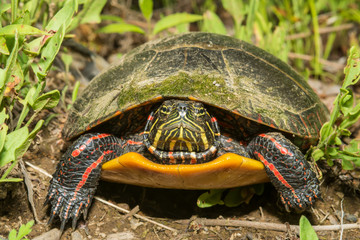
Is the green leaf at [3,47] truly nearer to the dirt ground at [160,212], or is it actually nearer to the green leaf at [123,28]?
the dirt ground at [160,212]

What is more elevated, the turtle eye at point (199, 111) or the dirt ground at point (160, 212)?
the turtle eye at point (199, 111)

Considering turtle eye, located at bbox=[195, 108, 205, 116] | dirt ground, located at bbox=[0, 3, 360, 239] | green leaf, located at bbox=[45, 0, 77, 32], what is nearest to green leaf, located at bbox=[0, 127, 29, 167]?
dirt ground, located at bbox=[0, 3, 360, 239]

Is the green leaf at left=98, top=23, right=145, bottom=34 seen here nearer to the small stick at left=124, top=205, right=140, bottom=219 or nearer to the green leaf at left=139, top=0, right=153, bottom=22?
the green leaf at left=139, top=0, right=153, bottom=22

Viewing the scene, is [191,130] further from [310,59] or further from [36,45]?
[310,59]

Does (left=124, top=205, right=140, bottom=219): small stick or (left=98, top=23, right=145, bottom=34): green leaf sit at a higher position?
(left=98, top=23, right=145, bottom=34): green leaf

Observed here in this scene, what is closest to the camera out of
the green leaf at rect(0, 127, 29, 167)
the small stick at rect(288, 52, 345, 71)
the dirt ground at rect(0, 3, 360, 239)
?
the green leaf at rect(0, 127, 29, 167)

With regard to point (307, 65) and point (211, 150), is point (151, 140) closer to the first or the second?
point (211, 150)

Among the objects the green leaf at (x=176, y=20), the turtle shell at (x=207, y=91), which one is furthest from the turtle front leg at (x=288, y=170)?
the green leaf at (x=176, y=20)

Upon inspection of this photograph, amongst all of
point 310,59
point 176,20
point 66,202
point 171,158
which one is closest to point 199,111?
point 171,158
